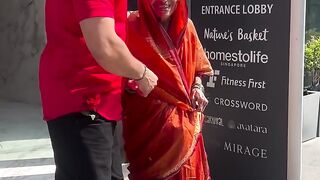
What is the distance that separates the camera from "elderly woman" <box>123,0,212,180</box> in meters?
2.45

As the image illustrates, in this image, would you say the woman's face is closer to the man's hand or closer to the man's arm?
the man's hand

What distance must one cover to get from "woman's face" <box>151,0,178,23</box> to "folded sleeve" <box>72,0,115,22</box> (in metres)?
0.73

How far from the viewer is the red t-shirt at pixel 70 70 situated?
183cm

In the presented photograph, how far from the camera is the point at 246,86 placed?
2998 millimetres

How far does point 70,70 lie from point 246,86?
142 cm

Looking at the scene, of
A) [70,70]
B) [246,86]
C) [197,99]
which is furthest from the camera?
[246,86]

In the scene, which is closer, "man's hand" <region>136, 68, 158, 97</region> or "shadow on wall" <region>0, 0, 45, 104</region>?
"man's hand" <region>136, 68, 158, 97</region>


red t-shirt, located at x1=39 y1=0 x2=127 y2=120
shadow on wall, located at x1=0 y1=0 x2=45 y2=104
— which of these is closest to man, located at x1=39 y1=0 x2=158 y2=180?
red t-shirt, located at x1=39 y1=0 x2=127 y2=120

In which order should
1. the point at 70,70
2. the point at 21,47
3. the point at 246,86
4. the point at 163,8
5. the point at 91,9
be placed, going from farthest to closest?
1. the point at 21,47
2. the point at 246,86
3. the point at 163,8
4. the point at 70,70
5. the point at 91,9

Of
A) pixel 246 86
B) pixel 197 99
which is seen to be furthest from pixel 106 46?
pixel 246 86

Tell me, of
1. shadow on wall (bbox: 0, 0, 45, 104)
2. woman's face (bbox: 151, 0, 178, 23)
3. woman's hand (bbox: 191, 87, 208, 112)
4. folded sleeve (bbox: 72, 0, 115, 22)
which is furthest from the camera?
shadow on wall (bbox: 0, 0, 45, 104)

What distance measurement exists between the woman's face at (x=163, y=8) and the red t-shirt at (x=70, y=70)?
1.75 feet

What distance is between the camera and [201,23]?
3.19m

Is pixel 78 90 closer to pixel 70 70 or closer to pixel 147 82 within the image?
pixel 70 70
